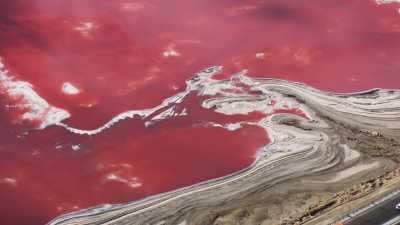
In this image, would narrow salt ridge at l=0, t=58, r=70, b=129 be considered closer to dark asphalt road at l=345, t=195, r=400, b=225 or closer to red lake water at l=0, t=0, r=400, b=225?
red lake water at l=0, t=0, r=400, b=225

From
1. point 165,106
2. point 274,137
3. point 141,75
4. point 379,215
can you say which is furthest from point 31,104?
point 379,215

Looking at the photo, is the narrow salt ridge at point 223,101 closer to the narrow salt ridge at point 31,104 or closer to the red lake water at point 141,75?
the red lake water at point 141,75

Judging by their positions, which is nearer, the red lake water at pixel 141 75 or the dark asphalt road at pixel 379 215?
the dark asphalt road at pixel 379 215

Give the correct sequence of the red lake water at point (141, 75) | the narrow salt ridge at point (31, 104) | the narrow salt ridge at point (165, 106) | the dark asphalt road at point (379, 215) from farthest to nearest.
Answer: the narrow salt ridge at point (31, 104) → the narrow salt ridge at point (165, 106) → the red lake water at point (141, 75) → the dark asphalt road at point (379, 215)

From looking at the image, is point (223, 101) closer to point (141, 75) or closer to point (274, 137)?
point (274, 137)

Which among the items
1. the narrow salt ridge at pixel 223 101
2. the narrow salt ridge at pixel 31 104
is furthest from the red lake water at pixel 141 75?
the narrow salt ridge at pixel 223 101

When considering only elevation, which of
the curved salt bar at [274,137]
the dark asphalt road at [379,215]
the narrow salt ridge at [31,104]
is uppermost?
the narrow salt ridge at [31,104]

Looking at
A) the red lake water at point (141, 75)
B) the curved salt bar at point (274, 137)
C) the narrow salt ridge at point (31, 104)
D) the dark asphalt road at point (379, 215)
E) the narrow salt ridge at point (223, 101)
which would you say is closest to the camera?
the dark asphalt road at point (379, 215)
